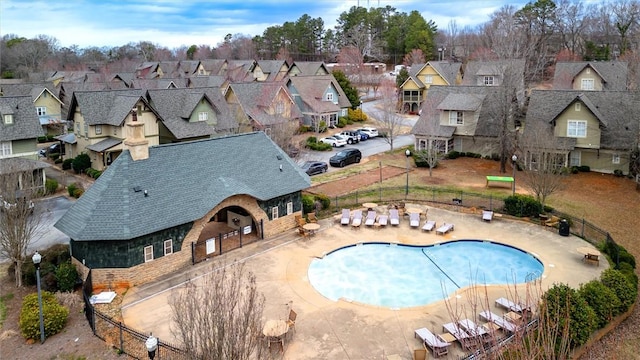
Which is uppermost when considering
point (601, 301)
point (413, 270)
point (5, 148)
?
point (5, 148)

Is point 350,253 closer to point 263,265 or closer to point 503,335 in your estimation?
point 263,265

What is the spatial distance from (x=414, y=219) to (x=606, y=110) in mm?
22832

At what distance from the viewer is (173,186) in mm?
24141

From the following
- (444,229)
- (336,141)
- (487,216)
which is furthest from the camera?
(336,141)

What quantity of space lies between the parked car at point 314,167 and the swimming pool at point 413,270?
16436 millimetres

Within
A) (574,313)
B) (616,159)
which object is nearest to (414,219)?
(574,313)

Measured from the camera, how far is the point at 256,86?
192 feet

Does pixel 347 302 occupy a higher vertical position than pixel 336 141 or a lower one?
lower

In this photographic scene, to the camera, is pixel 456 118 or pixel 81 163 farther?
pixel 456 118

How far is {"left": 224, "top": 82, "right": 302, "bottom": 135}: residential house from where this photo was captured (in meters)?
53.4

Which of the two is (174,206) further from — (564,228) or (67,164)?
(67,164)

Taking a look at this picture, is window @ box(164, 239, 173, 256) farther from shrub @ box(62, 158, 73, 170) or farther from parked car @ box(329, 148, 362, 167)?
shrub @ box(62, 158, 73, 170)

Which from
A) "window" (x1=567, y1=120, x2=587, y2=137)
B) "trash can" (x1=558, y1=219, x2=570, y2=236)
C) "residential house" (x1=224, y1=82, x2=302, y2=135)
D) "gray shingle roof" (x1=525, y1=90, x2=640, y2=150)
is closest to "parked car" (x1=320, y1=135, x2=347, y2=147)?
"residential house" (x1=224, y1=82, x2=302, y2=135)

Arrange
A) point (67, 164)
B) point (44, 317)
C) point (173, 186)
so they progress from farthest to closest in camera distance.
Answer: point (67, 164) → point (173, 186) → point (44, 317)
